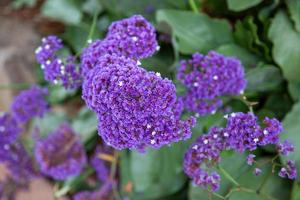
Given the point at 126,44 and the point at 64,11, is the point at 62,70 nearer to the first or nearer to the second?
the point at 126,44

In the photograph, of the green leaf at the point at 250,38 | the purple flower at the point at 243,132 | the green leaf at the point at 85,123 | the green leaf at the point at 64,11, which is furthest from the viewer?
the green leaf at the point at 64,11

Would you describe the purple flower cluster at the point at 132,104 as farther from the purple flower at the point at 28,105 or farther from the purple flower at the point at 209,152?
the purple flower at the point at 28,105

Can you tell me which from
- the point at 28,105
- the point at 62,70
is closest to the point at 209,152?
the point at 62,70

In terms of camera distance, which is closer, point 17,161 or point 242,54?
point 242,54

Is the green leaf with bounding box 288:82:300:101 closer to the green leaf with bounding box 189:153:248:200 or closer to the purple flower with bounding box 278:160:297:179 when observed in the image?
the green leaf with bounding box 189:153:248:200

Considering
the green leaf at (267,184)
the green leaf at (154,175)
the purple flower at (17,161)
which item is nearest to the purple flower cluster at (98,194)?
the green leaf at (154,175)

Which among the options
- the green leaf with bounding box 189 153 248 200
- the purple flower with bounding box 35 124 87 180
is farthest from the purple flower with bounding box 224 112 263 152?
the purple flower with bounding box 35 124 87 180
